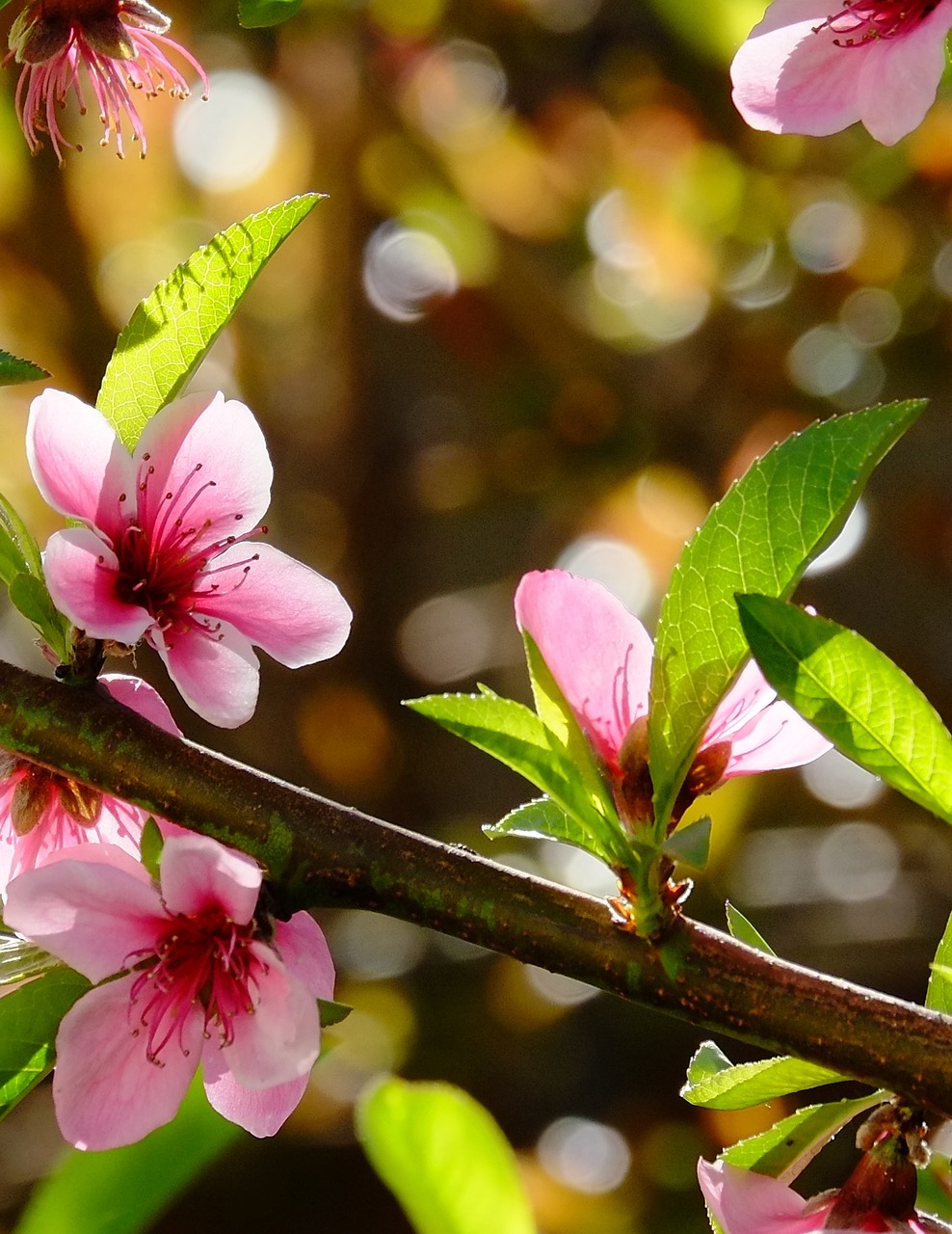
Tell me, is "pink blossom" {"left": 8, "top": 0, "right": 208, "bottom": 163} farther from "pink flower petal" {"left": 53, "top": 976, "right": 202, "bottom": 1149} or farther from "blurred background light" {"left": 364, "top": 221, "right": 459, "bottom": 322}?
"blurred background light" {"left": 364, "top": 221, "right": 459, "bottom": 322}

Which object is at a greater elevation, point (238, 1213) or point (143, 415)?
point (143, 415)

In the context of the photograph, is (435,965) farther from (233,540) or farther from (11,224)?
(233,540)

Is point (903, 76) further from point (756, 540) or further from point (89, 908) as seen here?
point (89, 908)

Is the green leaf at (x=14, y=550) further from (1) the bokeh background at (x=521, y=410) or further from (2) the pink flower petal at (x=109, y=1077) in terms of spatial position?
(1) the bokeh background at (x=521, y=410)

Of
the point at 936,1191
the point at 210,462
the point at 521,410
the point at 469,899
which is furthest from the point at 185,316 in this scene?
the point at 521,410

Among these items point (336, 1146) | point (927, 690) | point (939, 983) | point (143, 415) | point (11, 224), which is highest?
point (143, 415)

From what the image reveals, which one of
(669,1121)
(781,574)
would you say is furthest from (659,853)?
(669,1121)

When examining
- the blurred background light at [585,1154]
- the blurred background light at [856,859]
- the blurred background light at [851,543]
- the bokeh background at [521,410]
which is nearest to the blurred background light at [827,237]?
the bokeh background at [521,410]
